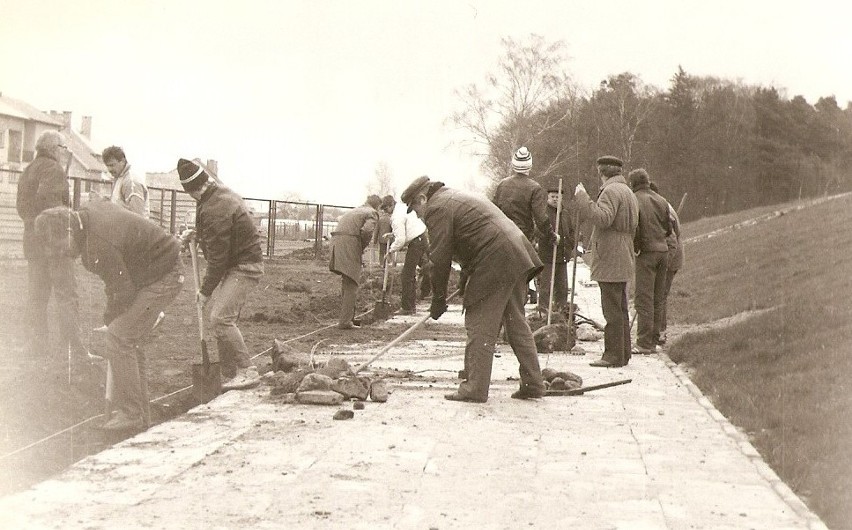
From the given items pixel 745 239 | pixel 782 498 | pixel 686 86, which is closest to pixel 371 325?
pixel 782 498

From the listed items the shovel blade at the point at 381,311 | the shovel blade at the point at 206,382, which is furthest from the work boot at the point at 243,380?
the shovel blade at the point at 381,311

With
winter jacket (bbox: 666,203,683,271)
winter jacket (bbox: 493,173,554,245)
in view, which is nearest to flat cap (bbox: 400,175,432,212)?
winter jacket (bbox: 493,173,554,245)

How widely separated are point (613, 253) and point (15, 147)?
12102mm

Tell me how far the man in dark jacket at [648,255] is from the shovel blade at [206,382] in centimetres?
493

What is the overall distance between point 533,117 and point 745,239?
87.1 feet

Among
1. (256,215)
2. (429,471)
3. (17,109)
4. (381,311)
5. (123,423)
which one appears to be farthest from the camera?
(256,215)

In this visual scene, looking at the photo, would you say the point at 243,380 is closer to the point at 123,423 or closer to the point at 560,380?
the point at 123,423

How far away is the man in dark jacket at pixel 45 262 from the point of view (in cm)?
998

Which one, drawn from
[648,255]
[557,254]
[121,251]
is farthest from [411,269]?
[121,251]

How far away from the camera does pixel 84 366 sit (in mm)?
9758

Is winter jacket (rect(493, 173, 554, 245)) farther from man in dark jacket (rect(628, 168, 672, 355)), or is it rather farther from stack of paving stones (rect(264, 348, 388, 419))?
stack of paving stones (rect(264, 348, 388, 419))

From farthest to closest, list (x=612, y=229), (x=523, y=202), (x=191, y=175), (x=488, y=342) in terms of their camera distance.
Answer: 1. (x=523, y=202)
2. (x=612, y=229)
3. (x=191, y=175)
4. (x=488, y=342)

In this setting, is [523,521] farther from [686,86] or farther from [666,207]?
[686,86]

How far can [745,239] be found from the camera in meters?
28.9
